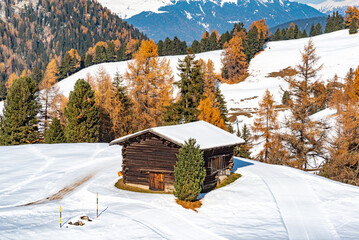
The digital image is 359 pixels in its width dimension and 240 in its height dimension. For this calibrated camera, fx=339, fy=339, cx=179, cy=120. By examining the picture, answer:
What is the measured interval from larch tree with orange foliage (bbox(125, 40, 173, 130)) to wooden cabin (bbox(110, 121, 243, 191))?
16.1m

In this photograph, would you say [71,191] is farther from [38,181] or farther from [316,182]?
[316,182]

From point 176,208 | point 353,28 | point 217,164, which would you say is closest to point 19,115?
point 217,164

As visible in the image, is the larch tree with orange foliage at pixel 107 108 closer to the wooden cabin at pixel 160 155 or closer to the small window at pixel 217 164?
the wooden cabin at pixel 160 155

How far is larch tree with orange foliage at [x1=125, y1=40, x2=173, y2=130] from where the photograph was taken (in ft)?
149

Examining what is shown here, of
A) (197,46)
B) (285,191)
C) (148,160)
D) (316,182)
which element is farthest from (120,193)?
(197,46)

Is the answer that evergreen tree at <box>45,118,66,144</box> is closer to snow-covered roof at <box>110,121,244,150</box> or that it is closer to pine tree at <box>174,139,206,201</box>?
snow-covered roof at <box>110,121,244,150</box>

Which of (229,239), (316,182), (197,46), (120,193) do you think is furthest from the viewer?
(197,46)

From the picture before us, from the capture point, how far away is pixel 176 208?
2242cm

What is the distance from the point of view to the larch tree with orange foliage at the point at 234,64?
337 ft

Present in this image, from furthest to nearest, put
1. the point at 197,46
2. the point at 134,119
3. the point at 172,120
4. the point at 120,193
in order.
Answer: the point at 197,46 < the point at 134,119 < the point at 172,120 < the point at 120,193

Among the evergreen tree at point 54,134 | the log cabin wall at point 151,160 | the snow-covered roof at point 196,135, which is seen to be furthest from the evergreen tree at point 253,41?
the log cabin wall at point 151,160

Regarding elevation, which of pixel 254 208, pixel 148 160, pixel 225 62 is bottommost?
pixel 254 208

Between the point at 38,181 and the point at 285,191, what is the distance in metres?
21.3

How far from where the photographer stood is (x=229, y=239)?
57.2 feet
